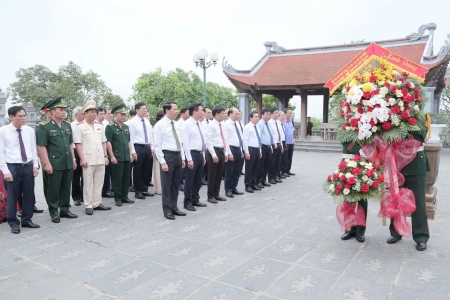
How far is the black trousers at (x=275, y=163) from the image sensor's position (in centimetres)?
725

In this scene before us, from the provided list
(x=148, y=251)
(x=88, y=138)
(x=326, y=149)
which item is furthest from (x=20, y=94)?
(x=148, y=251)

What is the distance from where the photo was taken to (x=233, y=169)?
20.1ft

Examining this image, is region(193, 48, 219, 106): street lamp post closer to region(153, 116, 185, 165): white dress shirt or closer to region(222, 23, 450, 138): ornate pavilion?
region(222, 23, 450, 138): ornate pavilion

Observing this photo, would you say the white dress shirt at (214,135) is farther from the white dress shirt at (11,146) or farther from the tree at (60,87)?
the tree at (60,87)

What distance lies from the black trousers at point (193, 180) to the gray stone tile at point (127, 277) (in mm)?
2041

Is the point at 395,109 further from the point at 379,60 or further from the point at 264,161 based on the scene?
the point at 264,161

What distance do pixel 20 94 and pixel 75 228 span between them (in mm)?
26917

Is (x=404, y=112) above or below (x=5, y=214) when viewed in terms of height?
above

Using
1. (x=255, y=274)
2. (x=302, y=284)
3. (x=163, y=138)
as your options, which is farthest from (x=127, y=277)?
(x=163, y=138)

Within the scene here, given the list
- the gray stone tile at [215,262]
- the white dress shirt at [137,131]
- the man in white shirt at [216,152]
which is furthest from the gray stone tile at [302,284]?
the white dress shirt at [137,131]

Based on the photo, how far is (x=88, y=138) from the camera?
4.95m

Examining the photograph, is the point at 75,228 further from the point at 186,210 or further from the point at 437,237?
the point at 437,237

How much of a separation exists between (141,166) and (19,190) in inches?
80.0

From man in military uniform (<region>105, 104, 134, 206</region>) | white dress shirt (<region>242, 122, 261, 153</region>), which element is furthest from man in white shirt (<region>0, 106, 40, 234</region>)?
white dress shirt (<region>242, 122, 261, 153</region>)
